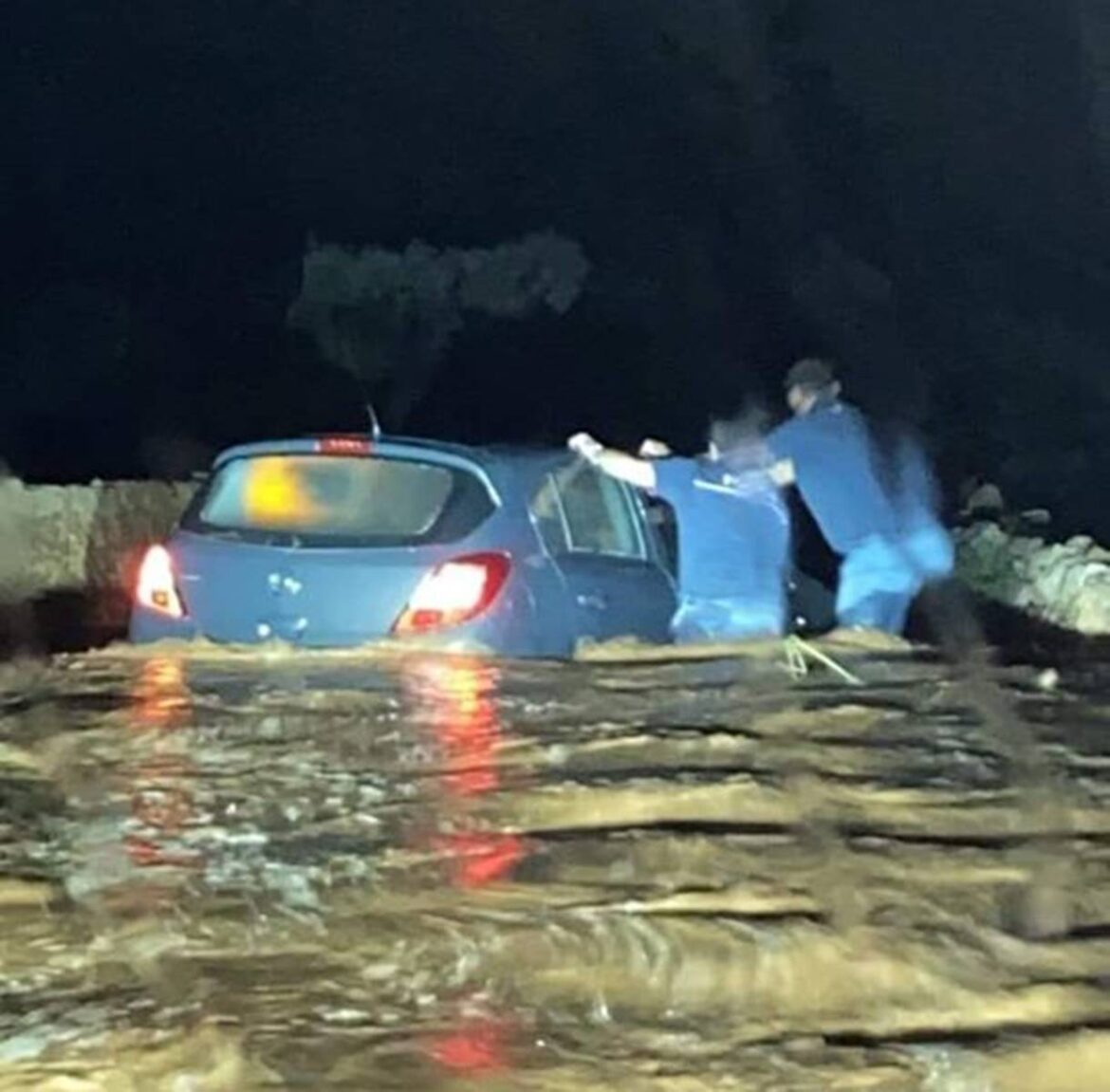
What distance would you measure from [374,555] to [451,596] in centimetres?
31

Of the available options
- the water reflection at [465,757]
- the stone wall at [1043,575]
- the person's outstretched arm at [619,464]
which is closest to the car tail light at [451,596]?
the water reflection at [465,757]

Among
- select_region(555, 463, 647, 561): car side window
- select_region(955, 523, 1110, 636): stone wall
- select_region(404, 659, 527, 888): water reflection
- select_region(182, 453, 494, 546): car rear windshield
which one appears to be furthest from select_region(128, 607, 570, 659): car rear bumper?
select_region(955, 523, 1110, 636): stone wall

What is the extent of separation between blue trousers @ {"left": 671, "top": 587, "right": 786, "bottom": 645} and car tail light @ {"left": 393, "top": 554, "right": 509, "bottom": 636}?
120cm

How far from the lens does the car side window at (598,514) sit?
11.6 m

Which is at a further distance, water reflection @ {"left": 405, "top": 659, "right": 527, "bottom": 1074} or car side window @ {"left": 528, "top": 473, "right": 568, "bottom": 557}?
car side window @ {"left": 528, "top": 473, "right": 568, "bottom": 557}

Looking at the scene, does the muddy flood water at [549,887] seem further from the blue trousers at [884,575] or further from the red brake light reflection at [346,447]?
the blue trousers at [884,575]

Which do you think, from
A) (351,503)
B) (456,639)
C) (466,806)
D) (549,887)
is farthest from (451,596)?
(549,887)

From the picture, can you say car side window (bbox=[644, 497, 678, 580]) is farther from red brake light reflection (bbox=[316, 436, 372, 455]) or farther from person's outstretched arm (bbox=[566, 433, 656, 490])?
red brake light reflection (bbox=[316, 436, 372, 455])

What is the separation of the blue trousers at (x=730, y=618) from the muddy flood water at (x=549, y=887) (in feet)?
5.89

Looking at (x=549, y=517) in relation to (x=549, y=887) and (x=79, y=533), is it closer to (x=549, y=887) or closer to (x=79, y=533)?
(x=549, y=887)

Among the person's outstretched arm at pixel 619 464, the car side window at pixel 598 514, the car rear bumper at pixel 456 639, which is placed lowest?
the car rear bumper at pixel 456 639

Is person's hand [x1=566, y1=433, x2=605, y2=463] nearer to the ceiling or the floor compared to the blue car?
nearer to the ceiling

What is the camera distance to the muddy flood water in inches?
200

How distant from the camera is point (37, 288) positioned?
167 feet
